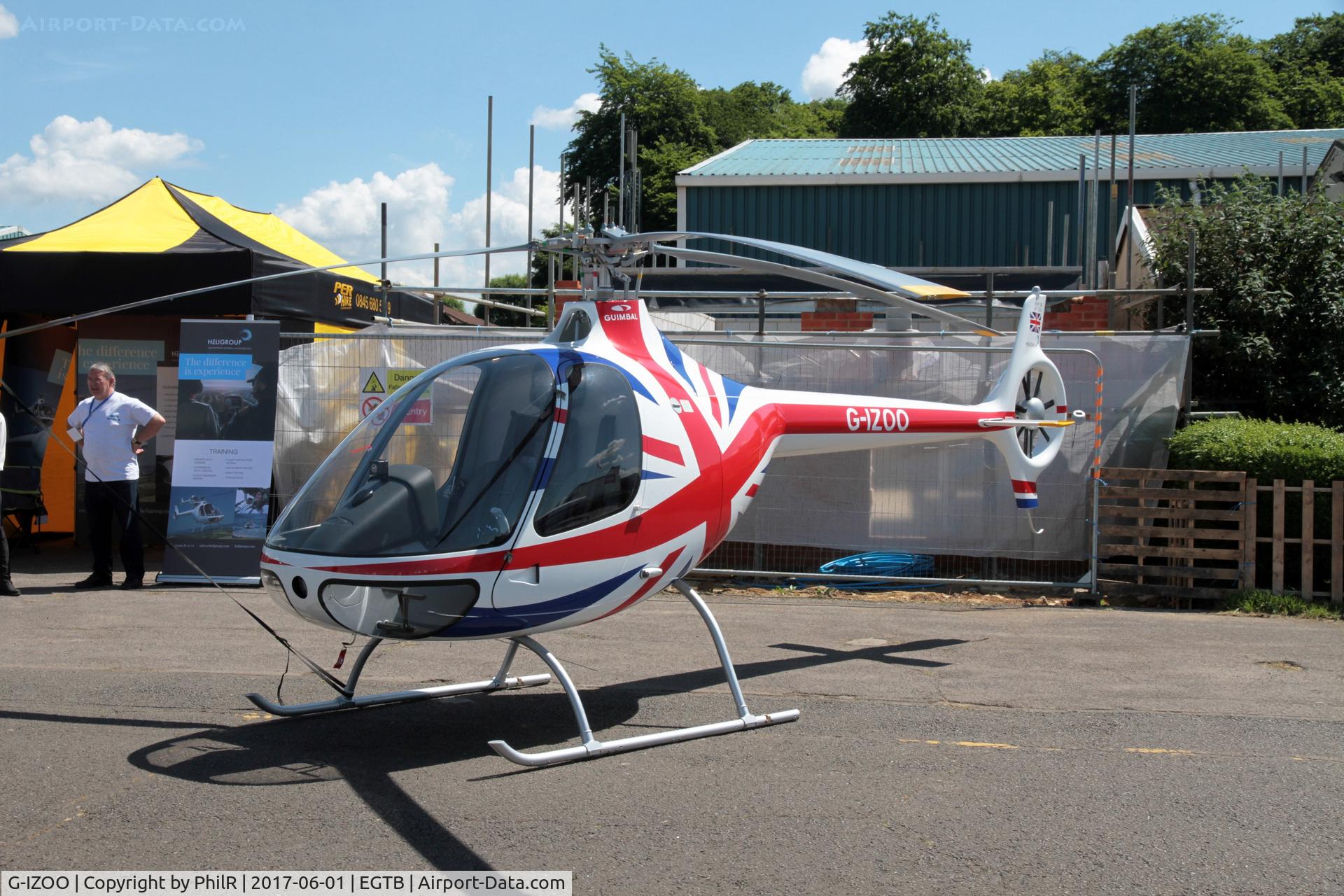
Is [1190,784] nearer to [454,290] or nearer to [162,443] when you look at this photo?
[454,290]

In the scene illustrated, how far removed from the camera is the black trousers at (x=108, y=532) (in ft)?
32.8

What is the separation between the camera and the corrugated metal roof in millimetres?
27531

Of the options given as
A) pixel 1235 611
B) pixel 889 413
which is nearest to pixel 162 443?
pixel 889 413

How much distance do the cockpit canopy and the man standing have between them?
5.21 meters

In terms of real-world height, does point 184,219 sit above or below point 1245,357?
above

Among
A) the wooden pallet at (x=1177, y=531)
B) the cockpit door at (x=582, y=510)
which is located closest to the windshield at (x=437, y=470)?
the cockpit door at (x=582, y=510)

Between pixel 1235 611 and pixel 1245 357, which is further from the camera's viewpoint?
pixel 1245 357

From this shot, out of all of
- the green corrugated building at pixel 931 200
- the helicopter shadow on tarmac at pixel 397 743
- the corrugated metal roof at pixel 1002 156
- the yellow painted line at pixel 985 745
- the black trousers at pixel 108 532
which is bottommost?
the helicopter shadow on tarmac at pixel 397 743

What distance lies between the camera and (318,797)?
4.88 metres

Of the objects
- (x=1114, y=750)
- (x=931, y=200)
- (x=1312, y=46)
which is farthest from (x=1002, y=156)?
(x=1312, y=46)

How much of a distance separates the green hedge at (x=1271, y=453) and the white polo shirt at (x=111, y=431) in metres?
9.45

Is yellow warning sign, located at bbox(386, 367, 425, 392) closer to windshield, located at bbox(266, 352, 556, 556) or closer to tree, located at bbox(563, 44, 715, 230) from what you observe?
windshield, located at bbox(266, 352, 556, 556)

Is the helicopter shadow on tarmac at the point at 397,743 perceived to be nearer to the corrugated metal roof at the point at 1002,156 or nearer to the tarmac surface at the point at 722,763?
the tarmac surface at the point at 722,763

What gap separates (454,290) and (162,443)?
16.6 ft
